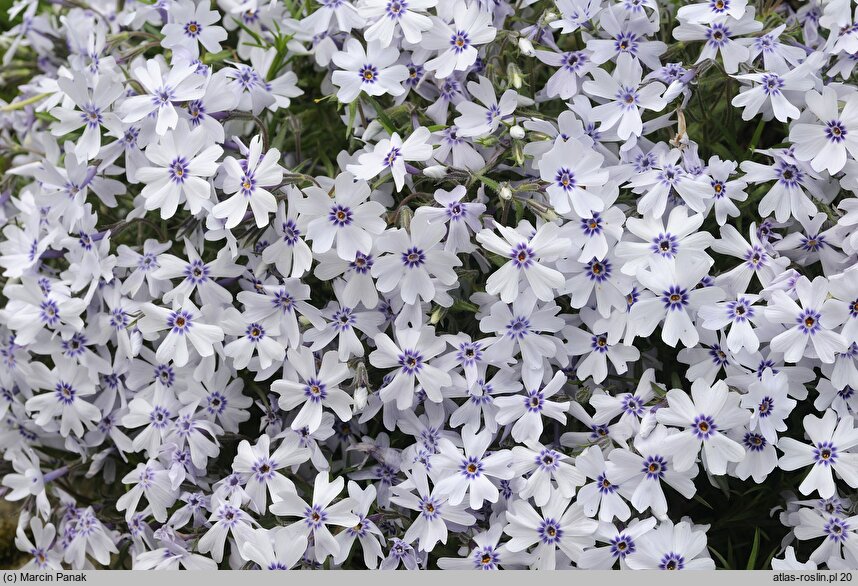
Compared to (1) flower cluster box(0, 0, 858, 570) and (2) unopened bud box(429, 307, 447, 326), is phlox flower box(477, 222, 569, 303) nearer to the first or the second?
(1) flower cluster box(0, 0, 858, 570)

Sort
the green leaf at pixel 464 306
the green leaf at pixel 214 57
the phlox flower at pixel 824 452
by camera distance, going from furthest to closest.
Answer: the green leaf at pixel 214 57, the green leaf at pixel 464 306, the phlox flower at pixel 824 452

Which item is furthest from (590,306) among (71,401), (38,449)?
(38,449)

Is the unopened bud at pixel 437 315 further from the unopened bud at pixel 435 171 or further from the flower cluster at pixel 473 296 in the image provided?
the unopened bud at pixel 435 171

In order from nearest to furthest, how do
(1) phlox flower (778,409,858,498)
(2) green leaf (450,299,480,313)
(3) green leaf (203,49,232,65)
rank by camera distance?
(1) phlox flower (778,409,858,498) < (2) green leaf (450,299,480,313) < (3) green leaf (203,49,232,65)

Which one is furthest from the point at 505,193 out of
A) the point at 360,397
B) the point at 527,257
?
the point at 360,397

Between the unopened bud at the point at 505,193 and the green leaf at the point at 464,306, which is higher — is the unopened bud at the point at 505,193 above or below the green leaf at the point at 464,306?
above

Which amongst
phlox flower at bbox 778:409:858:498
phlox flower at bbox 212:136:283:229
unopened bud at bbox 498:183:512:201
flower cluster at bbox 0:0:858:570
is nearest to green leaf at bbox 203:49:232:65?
flower cluster at bbox 0:0:858:570

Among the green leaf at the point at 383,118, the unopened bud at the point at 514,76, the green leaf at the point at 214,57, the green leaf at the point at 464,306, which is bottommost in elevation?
the green leaf at the point at 464,306

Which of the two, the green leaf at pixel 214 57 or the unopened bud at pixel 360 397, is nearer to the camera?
the unopened bud at pixel 360 397

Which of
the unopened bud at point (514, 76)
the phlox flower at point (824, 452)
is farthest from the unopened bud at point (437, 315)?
the phlox flower at point (824, 452)
